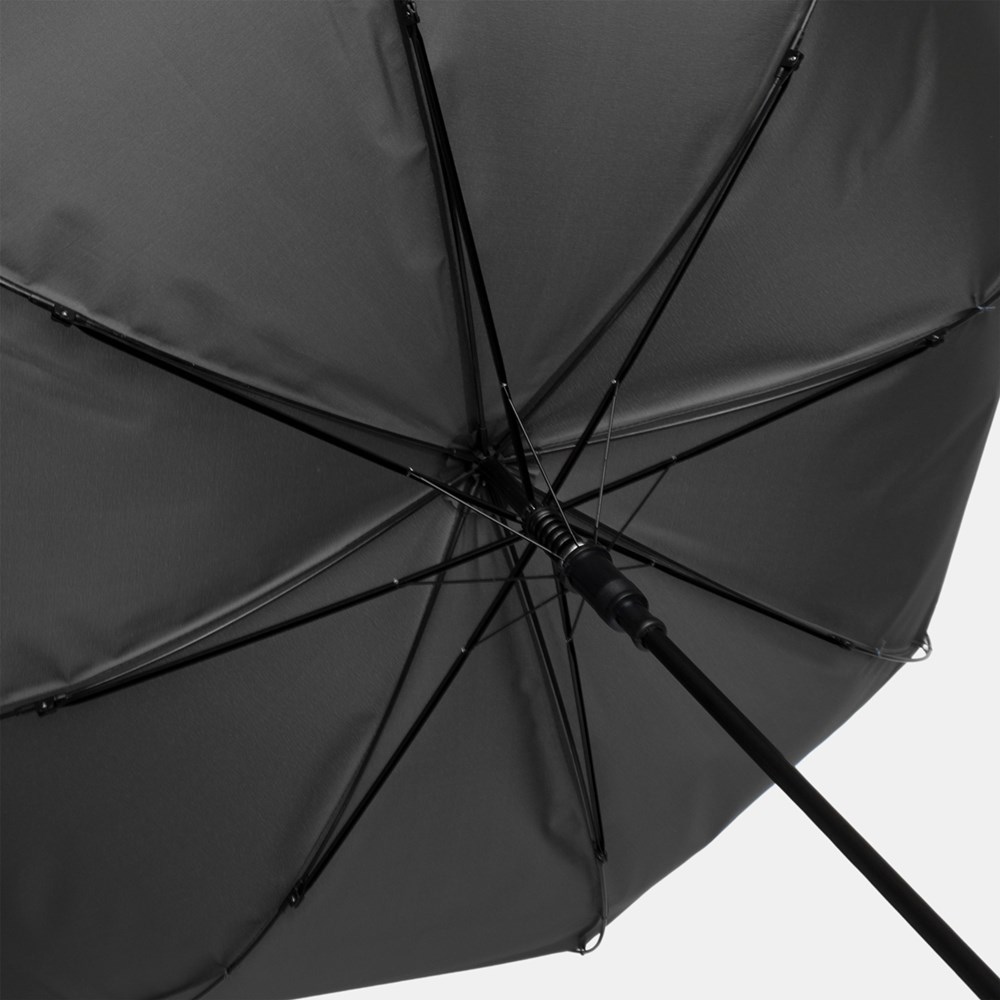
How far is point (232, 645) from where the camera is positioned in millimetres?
2727

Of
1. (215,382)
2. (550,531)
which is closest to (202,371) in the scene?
(215,382)

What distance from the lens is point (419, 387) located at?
286 cm

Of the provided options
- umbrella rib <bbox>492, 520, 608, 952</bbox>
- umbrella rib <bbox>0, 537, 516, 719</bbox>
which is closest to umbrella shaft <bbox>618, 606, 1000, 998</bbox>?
umbrella rib <bbox>0, 537, 516, 719</bbox>

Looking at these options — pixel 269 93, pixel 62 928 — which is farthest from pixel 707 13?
pixel 62 928

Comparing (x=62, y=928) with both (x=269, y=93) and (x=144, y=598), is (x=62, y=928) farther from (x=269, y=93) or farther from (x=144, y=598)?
(x=269, y=93)

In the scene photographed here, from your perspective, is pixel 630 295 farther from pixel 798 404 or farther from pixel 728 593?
pixel 728 593

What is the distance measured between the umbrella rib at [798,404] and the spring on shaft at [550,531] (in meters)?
0.27

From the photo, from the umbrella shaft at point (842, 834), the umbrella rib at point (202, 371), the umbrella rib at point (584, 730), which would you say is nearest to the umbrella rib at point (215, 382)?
the umbrella rib at point (202, 371)

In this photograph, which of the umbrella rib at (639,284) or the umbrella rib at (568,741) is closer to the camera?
the umbrella rib at (639,284)

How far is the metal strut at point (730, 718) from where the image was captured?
57.9 inches

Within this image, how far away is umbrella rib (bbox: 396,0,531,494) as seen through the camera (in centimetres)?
258

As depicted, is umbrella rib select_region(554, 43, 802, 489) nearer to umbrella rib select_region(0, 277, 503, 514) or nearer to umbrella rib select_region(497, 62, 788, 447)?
umbrella rib select_region(497, 62, 788, 447)

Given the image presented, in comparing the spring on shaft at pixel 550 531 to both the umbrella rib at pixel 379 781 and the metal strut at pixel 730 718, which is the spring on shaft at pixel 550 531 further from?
the umbrella rib at pixel 379 781

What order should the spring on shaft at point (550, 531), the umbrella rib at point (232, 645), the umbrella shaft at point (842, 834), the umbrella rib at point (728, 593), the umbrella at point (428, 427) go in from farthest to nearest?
the umbrella rib at point (728, 593)
the umbrella rib at point (232, 645)
the umbrella at point (428, 427)
the spring on shaft at point (550, 531)
the umbrella shaft at point (842, 834)
